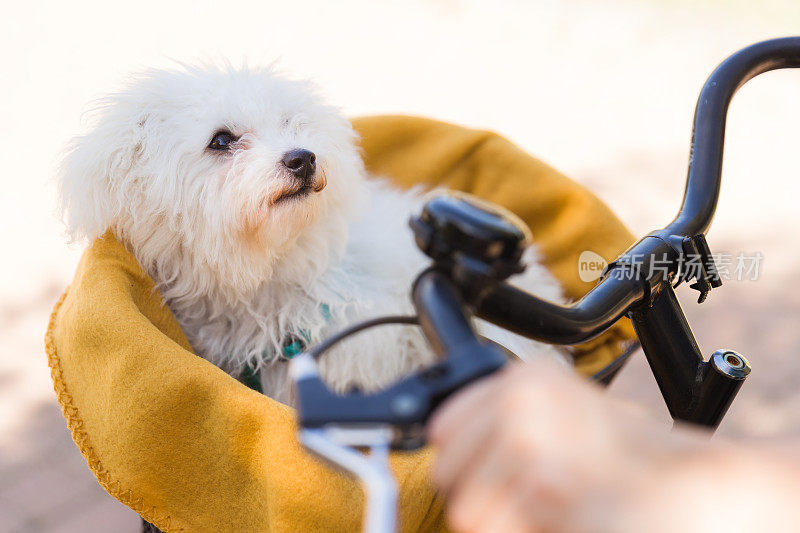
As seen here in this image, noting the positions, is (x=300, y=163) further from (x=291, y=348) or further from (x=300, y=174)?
(x=291, y=348)

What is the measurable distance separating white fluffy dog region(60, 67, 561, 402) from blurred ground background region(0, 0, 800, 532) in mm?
545

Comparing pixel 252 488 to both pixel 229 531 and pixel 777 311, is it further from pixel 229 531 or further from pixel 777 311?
pixel 777 311

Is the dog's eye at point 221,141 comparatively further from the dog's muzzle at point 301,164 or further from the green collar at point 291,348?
the green collar at point 291,348

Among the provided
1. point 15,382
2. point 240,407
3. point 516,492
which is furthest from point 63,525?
point 516,492

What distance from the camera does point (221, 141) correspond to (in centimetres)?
131

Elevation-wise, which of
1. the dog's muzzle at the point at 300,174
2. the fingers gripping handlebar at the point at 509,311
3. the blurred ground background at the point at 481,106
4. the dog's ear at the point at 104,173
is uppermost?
the fingers gripping handlebar at the point at 509,311

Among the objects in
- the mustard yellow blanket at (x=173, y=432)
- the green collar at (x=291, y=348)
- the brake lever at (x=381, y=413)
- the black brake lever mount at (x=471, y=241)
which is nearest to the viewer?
the brake lever at (x=381, y=413)

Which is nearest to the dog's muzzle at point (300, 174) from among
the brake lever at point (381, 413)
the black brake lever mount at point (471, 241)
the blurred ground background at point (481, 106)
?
the blurred ground background at point (481, 106)

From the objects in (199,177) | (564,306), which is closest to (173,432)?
(199,177)

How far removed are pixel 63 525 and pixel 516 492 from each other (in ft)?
5.73

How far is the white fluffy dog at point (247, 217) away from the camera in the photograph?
1.28 metres

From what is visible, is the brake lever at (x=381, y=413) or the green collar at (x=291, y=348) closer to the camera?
the brake lever at (x=381, y=413)

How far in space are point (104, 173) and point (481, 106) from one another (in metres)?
2.46

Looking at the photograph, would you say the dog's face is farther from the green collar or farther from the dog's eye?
the green collar
